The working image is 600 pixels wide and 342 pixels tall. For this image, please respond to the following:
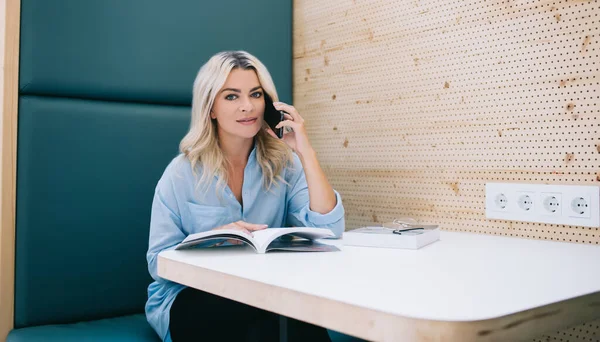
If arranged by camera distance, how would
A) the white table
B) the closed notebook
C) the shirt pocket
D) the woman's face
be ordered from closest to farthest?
1. the white table
2. the closed notebook
3. the shirt pocket
4. the woman's face

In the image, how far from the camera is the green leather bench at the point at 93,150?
165cm

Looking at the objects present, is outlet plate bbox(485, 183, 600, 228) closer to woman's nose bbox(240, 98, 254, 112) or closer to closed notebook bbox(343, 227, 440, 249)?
→ closed notebook bbox(343, 227, 440, 249)

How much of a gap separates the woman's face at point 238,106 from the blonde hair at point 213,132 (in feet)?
0.07

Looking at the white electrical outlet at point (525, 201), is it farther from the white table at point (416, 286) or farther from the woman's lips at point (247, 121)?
the woman's lips at point (247, 121)

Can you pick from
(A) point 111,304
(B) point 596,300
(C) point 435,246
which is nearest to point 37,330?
(A) point 111,304

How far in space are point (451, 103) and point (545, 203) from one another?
43 centimetres

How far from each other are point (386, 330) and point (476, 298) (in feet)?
0.53

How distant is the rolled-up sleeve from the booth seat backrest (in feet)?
1.55

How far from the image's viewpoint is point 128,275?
1838 mm

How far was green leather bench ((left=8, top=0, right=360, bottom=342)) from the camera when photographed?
5.42 ft

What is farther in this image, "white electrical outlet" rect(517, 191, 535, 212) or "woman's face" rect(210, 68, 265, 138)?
"woman's face" rect(210, 68, 265, 138)

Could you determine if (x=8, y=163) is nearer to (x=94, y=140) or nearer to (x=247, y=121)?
(x=94, y=140)

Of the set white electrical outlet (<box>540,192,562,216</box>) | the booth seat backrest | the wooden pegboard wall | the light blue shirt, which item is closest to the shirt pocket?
the light blue shirt

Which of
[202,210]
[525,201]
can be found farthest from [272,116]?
[525,201]
